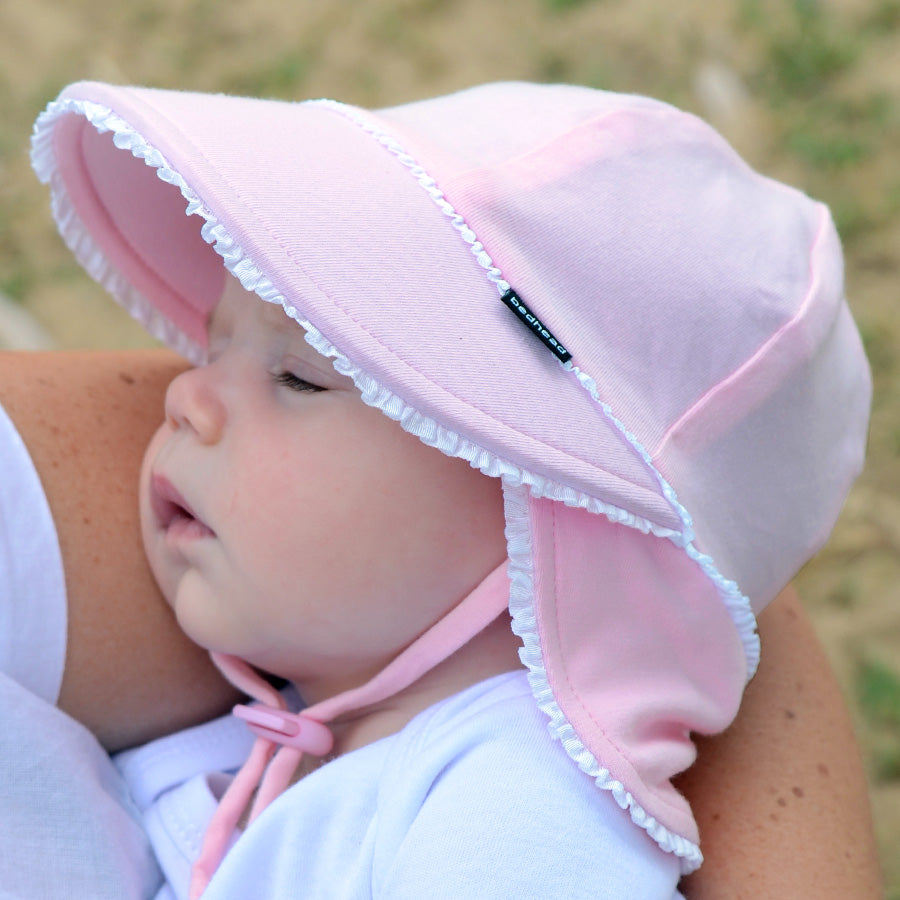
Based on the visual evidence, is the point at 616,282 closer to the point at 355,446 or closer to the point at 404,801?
the point at 355,446

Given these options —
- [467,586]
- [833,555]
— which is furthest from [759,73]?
[467,586]

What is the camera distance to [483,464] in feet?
3.17

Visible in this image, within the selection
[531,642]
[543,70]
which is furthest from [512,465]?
[543,70]

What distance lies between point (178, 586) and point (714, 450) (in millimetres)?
537

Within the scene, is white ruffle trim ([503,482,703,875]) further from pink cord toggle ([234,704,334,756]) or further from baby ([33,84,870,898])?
pink cord toggle ([234,704,334,756])

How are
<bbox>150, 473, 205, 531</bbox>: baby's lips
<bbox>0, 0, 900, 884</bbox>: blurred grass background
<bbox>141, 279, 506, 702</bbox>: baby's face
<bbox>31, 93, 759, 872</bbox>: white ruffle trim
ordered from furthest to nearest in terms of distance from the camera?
<bbox>0, 0, 900, 884</bbox>: blurred grass background → <bbox>150, 473, 205, 531</bbox>: baby's lips → <bbox>141, 279, 506, 702</bbox>: baby's face → <bbox>31, 93, 759, 872</bbox>: white ruffle trim

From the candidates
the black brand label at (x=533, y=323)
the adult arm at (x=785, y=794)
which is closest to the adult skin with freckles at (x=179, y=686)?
A: the adult arm at (x=785, y=794)

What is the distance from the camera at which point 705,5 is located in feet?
9.54

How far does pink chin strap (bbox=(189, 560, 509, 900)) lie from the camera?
3.81ft

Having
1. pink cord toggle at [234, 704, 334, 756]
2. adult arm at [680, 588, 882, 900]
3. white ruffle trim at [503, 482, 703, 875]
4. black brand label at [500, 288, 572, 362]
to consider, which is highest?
black brand label at [500, 288, 572, 362]

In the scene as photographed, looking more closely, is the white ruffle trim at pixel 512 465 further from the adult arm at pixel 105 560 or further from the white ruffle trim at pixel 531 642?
the adult arm at pixel 105 560

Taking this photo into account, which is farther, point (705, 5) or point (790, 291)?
point (705, 5)

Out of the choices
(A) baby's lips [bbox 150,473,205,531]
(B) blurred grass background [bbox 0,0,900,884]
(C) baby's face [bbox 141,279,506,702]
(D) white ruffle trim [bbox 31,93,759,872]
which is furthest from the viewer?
(B) blurred grass background [bbox 0,0,900,884]

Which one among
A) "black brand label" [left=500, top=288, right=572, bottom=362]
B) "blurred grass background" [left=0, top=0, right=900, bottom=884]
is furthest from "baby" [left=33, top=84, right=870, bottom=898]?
"blurred grass background" [left=0, top=0, right=900, bottom=884]
